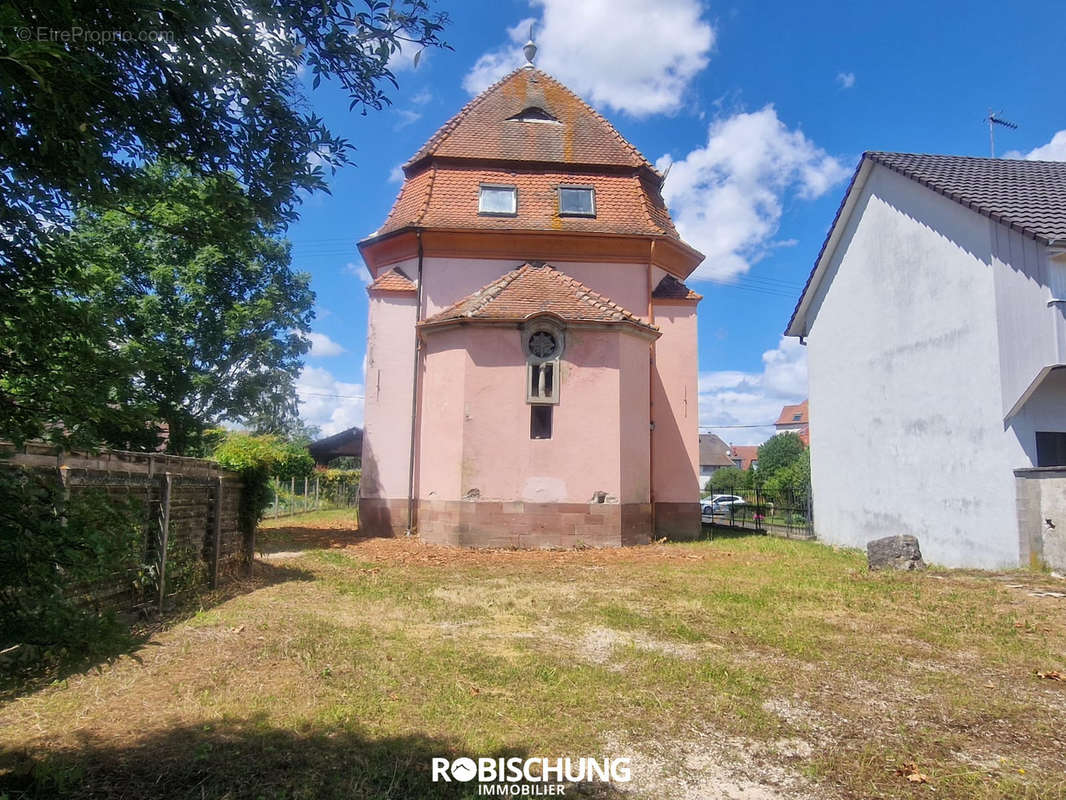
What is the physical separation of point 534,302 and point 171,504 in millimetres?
9846

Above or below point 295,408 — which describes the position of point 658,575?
below

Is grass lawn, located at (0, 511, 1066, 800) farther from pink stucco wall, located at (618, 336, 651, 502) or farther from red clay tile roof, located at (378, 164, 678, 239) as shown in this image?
red clay tile roof, located at (378, 164, 678, 239)

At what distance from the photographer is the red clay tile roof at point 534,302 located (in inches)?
606

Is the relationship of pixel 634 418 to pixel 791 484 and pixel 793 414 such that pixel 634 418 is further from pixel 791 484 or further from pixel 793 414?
pixel 793 414

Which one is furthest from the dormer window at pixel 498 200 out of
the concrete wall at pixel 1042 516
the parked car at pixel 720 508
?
the concrete wall at pixel 1042 516

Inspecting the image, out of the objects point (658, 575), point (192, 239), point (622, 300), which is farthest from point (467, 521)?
point (192, 239)

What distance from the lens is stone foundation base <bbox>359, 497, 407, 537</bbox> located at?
56.5ft

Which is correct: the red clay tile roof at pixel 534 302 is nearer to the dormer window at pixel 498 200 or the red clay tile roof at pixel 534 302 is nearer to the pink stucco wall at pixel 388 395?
the pink stucco wall at pixel 388 395

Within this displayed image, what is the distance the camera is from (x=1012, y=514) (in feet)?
39.3

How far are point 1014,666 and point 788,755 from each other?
3.53 metres

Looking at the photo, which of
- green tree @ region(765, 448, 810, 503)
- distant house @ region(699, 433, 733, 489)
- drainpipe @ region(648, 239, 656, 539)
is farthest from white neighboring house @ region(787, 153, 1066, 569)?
distant house @ region(699, 433, 733, 489)

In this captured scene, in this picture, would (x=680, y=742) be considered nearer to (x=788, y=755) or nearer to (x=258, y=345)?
(x=788, y=755)

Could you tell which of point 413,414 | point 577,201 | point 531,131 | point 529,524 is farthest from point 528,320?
point 531,131

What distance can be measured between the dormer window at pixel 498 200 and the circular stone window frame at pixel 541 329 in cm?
452
